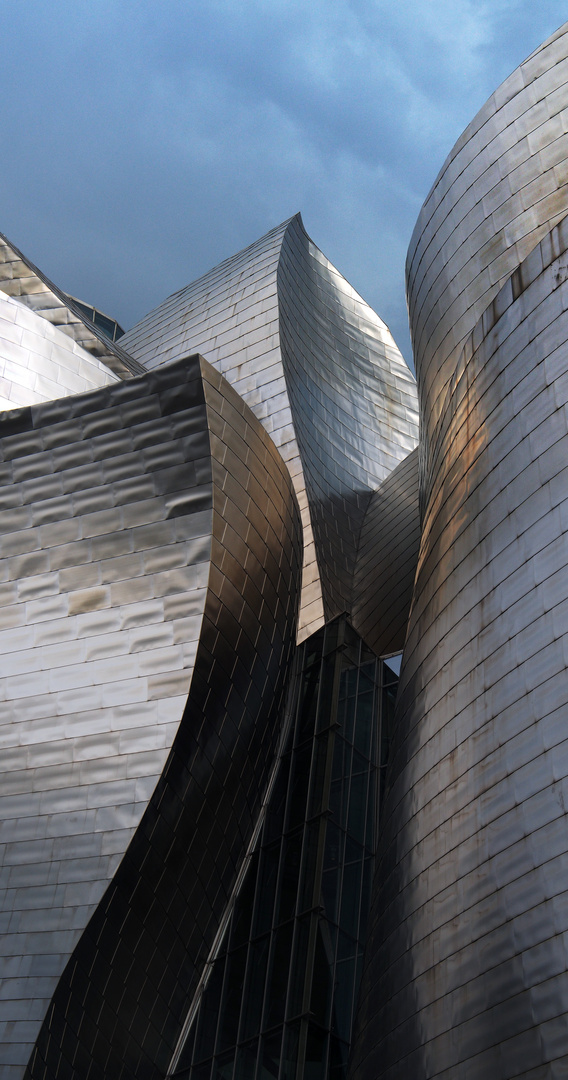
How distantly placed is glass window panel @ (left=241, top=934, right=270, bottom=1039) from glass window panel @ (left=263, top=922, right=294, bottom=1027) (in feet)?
0.37

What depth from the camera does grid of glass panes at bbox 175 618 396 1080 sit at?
40.0ft

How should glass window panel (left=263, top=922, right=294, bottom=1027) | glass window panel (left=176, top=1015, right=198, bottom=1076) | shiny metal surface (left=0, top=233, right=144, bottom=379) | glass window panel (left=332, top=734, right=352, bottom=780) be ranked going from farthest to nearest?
shiny metal surface (left=0, top=233, right=144, bottom=379) < glass window panel (left=332, top=734, right=352, bottom=780) < glass window panel (left=176, top=1015, right=198, bottom=1076) < glass window panel (left=263, top=922, right=294, bottom=1027)

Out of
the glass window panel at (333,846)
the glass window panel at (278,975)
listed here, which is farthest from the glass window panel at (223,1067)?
the glass window panel at (333,846)

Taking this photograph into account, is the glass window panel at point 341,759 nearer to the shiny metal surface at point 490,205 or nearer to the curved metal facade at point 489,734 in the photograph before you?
the curved metal facade at point 489,734

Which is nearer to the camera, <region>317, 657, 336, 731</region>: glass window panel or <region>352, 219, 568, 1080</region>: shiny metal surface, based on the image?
<region>352, 219, 568, 1080</region>: shiny metal surface

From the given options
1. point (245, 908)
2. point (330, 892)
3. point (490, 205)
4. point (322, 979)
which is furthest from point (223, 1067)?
point (490, 205)

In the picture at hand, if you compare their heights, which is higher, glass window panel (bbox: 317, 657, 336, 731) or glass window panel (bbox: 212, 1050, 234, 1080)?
glass window panel (bbox: 317, 657, 336, 731)

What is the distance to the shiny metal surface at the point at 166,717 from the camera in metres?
11.7

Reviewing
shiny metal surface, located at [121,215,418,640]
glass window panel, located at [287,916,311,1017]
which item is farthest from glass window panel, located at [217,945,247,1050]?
shiny metal surface, located at [121,215,418,640]

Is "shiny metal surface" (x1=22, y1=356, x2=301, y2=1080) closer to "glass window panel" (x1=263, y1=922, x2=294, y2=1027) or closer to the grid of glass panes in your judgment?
the grid of glass panes

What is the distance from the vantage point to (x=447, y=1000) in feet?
29.2

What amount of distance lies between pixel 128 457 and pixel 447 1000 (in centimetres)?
684

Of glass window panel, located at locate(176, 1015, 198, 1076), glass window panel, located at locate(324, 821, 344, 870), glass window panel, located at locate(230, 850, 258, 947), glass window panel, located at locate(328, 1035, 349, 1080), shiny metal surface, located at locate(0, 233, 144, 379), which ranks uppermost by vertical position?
shiny metal surface, located at locate(0, 233, 144, 379)

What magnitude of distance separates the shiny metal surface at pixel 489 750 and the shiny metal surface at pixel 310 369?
6.54 meters
